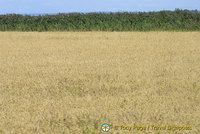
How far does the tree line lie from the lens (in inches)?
1067

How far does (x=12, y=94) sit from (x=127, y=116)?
2915mm

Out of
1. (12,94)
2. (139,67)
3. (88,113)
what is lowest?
(88,113)

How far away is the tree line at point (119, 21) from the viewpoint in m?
27.1

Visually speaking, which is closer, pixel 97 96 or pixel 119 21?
pixel 97 96

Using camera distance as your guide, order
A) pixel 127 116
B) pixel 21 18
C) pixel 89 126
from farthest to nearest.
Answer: pixel 21 18 < pixel 127 116 < pixel 89 126

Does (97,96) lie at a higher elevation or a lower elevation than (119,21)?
lower

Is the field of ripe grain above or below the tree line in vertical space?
below

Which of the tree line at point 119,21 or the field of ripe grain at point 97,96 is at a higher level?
the tree line at point 119,21

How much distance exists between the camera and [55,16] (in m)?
28.8

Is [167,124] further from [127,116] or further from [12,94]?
[12,94]

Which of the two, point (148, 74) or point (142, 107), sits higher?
point (148, 74)

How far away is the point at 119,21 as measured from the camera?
2741 cm

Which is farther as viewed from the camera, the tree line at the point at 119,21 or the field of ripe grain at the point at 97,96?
the tree line at the point at 119,21

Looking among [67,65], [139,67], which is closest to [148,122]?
[139,67]
